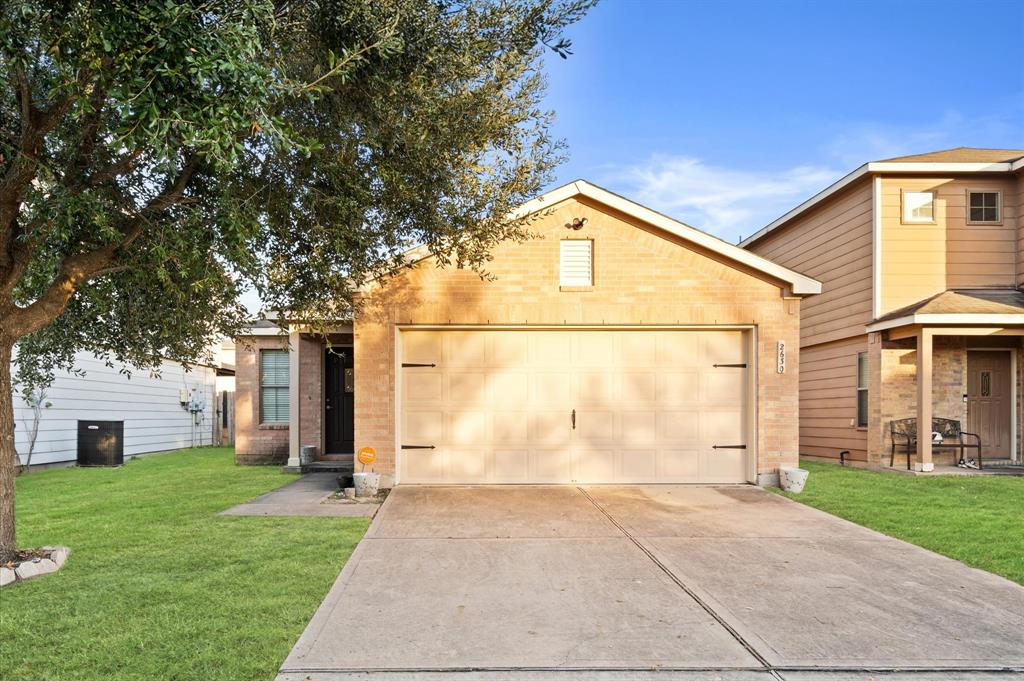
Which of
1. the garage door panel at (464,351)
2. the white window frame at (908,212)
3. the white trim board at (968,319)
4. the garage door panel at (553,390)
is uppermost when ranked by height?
the white window frame at (908,212)

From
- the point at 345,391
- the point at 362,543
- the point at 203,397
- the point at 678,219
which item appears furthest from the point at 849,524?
the point at 203,397

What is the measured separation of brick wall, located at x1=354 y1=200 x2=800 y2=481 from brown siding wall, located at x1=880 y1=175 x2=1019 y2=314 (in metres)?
4.90

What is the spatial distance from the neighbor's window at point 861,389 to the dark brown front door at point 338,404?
1085 cm

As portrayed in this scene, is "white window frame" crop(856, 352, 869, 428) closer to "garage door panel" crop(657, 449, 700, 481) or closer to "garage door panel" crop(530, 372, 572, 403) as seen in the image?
"garage door panel" crop(657, 449, 700, 481)

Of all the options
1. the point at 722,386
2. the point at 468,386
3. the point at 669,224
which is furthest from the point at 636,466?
the point at 669,224

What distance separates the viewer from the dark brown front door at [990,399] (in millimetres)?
13508

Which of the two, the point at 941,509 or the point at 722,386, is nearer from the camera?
the point at 941,509

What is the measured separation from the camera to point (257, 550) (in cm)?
625

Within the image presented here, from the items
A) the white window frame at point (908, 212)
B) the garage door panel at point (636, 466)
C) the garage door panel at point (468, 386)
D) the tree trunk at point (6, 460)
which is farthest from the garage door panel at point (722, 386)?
the tree trunk at point (6, 460)

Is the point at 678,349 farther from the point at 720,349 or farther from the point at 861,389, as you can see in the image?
the point at 861,389

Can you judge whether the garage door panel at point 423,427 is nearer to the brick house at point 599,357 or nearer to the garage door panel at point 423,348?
the brick house at point 599,357

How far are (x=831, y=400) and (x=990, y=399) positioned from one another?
3.02 metres

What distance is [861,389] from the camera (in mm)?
14195

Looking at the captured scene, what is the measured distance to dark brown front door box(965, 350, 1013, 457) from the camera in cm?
1351
